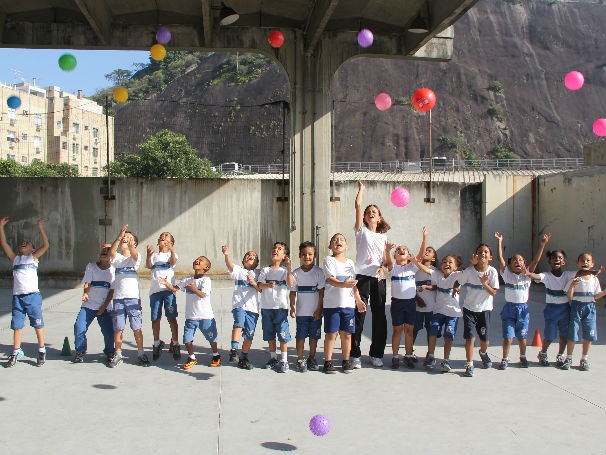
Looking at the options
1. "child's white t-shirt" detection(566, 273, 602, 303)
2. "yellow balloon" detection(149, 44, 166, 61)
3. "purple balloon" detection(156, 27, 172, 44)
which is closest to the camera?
"child's white t-shirt" detection(566, 273, 602, 303)

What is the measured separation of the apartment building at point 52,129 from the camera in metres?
67.8

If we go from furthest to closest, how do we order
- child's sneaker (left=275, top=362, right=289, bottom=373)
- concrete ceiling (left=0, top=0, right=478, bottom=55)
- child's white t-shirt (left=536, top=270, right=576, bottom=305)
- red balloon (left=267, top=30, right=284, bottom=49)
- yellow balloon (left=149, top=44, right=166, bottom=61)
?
concrete ceiling (left=0, top=0, right=478, bottom=55) < red balloon (left=267, top=30, right=284, bottom=49) < yellow balloon (left=149, top=44, right=166, bottom=61) < child's white t-shirt (left=536, top=270, right=576, bottom=305) < child's sneaker (left=275, top=362, right=289, bottom=373)

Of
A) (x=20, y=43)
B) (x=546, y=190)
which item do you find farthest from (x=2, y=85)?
(x=546, y=190)

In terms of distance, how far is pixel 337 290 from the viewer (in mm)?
7184

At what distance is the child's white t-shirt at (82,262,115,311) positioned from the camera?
7.56 meters

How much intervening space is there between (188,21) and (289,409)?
1099cm

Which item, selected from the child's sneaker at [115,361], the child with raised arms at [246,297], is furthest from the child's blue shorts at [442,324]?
the child's sneaker at [115,361]

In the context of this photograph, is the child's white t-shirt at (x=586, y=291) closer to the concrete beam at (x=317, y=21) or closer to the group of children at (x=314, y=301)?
the group of children at (x=314, y=301)

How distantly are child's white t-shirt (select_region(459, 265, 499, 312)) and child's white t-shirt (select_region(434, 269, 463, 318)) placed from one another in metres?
0.10

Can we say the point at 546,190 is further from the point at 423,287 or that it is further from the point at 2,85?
the point at 2,85

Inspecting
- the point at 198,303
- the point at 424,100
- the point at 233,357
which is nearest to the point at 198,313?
the point at 198,303

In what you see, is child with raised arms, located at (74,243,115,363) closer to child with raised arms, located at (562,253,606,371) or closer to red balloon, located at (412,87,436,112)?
child with raised arms, located at (562,253,606,371)

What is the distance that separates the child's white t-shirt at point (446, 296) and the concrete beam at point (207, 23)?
301 inches

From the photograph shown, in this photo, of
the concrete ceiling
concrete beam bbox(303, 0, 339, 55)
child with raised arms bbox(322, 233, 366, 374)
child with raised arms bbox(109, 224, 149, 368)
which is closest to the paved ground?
child with raised arms bbox(109, 224, 149, 368)
